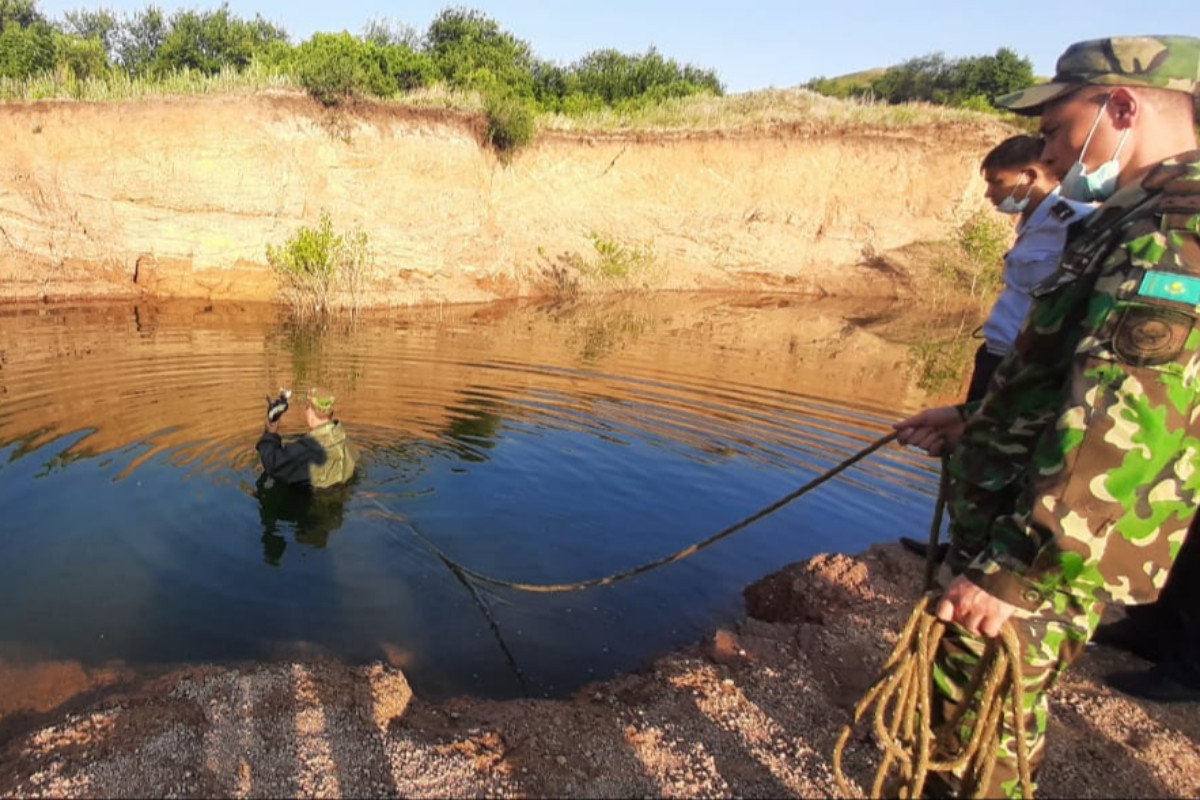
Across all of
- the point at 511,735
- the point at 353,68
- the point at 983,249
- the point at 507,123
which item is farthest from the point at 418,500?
the point at 983,249

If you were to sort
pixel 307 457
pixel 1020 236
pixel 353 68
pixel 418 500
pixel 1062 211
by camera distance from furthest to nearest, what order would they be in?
pixel 353 68 → pixel 418 500 → pixel 307 457 → pixel 1020 236 → pixel 1062 211

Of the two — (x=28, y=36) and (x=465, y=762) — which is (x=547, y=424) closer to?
(x=465, y=762)

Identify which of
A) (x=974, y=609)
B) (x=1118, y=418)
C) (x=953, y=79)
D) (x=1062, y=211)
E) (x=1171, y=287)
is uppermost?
(x=953, y=79)

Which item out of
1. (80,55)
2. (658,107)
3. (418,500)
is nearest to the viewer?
(418,500)

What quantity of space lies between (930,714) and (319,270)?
15.5m

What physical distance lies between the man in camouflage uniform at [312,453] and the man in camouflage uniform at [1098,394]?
16.6ft

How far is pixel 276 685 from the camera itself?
3.36 m

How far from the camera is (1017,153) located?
4094 mm

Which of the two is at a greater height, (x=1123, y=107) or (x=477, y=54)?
(x=477, y=54)

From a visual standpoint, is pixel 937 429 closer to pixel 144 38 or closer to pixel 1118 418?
pixel 1118 418

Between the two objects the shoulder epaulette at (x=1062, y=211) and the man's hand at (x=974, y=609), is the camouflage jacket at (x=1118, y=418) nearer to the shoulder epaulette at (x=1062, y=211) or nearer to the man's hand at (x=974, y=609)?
the man's hand at (x=974, y=609)

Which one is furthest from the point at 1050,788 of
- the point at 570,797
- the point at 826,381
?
the point at 826,381

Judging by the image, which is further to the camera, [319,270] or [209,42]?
[209,42]

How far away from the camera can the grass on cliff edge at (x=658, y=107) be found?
18688 millimetres
